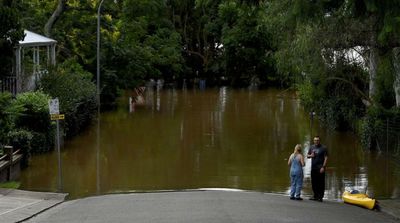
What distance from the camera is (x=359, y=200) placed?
17.4 metres

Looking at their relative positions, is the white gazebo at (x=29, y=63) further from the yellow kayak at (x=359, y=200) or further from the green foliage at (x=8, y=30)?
the yellow kayak at (x=359, y=200)

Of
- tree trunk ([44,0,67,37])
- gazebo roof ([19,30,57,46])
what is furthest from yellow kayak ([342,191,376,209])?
tree trunk ([44,0,67,37])

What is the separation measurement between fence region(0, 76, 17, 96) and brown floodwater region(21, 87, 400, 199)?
381 centimetres

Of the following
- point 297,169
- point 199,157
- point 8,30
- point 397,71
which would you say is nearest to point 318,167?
point 297,169

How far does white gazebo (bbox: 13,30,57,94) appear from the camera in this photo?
31625 mm

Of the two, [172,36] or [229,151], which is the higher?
[172,36]

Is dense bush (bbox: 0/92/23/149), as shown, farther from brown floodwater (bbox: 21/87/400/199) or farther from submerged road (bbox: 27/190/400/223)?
submerged road (bbox: 27/190/400/223)

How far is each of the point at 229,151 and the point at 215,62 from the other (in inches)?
2298

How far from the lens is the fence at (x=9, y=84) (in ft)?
102

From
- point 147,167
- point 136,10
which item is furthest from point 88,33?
point 147,167

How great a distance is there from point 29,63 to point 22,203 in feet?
62.1

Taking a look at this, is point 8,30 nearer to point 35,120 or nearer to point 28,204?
point 35,120

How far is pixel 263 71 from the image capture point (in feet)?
273

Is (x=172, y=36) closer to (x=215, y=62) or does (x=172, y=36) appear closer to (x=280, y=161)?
(x=215, y=62)
